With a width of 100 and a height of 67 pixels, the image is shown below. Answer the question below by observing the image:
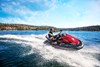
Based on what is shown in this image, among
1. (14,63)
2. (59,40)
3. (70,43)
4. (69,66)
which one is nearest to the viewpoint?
(69,66)

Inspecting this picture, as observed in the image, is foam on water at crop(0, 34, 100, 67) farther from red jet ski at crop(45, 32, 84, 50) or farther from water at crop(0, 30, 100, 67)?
red jet ski at crop(45, 32, 84, 50)

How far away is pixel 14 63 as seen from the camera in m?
10.7

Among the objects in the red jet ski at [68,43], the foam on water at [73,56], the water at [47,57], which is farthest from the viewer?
the red jet ski at [68,43]

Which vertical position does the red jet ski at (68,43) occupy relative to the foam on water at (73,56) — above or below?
above

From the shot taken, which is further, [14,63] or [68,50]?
[68,50]

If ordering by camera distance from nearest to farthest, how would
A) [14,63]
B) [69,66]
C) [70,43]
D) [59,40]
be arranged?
[69,66], [14,63], [70,43], [59,40]

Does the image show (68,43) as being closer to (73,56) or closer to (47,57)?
(73,56)

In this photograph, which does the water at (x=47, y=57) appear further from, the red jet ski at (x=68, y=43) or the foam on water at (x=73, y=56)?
the red jet ski at (x=68, y=43)

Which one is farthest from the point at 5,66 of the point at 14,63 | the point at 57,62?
the point at 57,62

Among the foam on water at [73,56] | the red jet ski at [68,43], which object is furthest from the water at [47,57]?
the red jet ski at [68,43]

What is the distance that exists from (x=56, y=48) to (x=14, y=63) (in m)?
6.34

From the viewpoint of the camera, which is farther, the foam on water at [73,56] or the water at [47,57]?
the water at [47,57]

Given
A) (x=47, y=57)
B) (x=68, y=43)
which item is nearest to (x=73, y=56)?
(x=47, y=57)

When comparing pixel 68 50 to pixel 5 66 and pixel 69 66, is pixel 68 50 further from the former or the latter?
pixel 5 66
